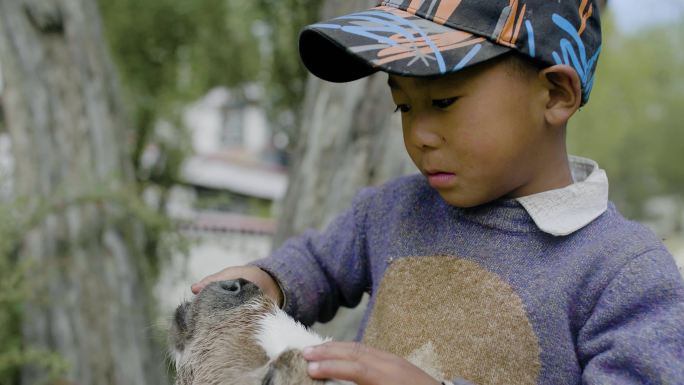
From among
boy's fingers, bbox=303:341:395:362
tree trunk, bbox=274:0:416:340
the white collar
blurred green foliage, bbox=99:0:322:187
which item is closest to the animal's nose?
boy's fingers, bbox=303:341:395:362

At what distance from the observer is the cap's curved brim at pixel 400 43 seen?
1205 mm

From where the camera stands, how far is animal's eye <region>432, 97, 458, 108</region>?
4.13ft

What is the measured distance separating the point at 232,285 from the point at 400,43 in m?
0.52

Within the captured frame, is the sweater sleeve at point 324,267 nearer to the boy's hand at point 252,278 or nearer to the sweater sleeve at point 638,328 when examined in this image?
the boy's hand at point 252,278

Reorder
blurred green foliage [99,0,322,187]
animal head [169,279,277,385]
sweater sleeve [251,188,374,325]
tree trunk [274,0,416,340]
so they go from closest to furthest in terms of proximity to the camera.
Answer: animal head [169,279,277,385], sweater sleeve [251,188,374,325], tree trunk [274,0,416,340], blurred green foliage [99,0,322,187]

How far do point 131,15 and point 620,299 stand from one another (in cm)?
662

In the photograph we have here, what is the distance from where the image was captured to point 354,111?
2.80 metres

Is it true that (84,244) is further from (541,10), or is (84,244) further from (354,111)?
(541,10)

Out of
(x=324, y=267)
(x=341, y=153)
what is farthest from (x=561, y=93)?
(x=341, y=153)

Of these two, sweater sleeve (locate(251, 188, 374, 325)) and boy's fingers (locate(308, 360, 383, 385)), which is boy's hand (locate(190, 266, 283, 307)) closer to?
sweater sleeve (locate(251, 188, 374, 325))

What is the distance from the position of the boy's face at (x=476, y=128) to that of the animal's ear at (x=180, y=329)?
50 cm

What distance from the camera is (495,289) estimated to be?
52.5 inches

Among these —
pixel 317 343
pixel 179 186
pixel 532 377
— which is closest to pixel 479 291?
pixel 532 377

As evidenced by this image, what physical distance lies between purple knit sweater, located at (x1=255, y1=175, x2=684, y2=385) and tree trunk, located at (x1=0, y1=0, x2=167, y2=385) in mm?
2232
